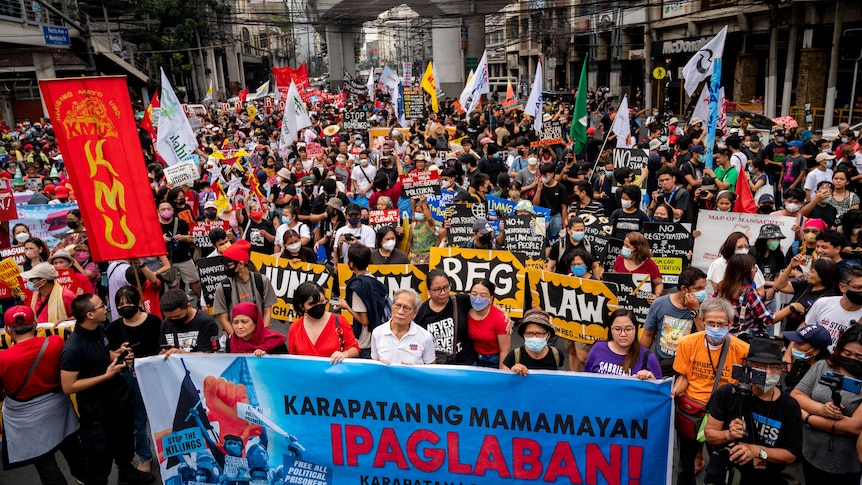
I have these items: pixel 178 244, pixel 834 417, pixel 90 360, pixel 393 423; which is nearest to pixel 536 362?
pixel 393 423

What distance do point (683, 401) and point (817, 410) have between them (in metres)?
0.80

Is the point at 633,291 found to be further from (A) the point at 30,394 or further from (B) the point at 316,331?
(A) the point at 30,394

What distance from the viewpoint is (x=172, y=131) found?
13.2 m

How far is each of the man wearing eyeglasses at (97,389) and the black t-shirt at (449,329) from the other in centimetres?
228

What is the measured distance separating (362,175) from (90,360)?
7.68m

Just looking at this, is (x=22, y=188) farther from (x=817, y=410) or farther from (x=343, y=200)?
(x=817, y=410)

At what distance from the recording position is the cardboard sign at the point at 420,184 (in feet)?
30.9

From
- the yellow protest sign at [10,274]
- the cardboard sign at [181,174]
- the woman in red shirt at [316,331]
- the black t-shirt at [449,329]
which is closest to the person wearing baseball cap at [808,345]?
the black t-shirt at [449,329]

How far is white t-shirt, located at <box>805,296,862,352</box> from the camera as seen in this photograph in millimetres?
4934

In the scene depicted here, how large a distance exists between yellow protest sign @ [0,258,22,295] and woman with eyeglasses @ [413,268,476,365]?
4212mm

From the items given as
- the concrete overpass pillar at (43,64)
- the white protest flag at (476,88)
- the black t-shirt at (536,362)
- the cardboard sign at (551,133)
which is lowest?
the black t-shirt at (536,362)

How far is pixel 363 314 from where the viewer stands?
5742mm

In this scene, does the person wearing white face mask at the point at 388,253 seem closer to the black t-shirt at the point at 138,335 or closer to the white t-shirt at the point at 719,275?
the black t-shirt at the point at 138,335

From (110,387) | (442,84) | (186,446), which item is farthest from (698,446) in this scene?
(442,84)
